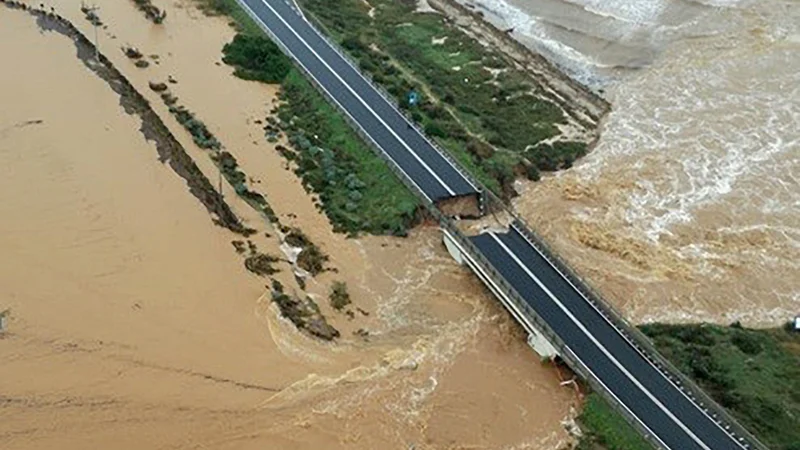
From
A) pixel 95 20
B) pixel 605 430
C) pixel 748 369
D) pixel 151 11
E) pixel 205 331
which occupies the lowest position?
pixel 205 331

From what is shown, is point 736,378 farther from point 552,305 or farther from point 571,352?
point 552,305

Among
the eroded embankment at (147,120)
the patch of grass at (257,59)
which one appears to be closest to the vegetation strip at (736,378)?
the eroded embankment at (147,120)

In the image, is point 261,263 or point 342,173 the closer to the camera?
point 261,263

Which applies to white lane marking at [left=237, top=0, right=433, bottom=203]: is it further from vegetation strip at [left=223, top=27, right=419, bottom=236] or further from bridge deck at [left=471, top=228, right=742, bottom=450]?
bridge deck at [left=471, top=228, right=742, bottom=450]

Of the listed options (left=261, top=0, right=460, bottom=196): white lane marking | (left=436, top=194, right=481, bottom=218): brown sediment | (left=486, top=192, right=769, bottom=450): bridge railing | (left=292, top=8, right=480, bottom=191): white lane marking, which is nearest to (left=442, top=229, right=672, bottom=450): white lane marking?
(left=436, top=194, right=481, bottom=218): brown sediment

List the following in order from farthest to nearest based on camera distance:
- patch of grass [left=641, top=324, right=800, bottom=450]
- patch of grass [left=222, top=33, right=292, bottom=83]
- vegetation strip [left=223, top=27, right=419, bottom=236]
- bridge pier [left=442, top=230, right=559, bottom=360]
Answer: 1. patch of grass [left=222, top=33, right=292, bottom=83]
2. vegetation strip [left=223, top=27, right=419, bottom=236]
3. bridge pier [left=442, top=230, right=559, bottom=360]
4. patch of grass [left=641, top=324, right=800, bottom=450]

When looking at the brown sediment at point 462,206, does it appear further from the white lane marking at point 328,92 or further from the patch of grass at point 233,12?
the patch of grass at point 233,12

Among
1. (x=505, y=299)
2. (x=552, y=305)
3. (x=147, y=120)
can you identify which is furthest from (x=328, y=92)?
(x=552, y=305)
